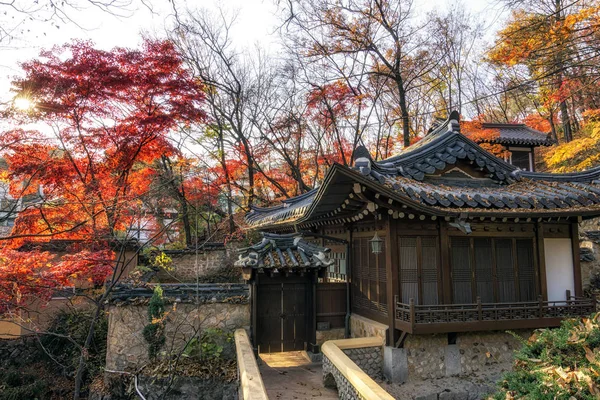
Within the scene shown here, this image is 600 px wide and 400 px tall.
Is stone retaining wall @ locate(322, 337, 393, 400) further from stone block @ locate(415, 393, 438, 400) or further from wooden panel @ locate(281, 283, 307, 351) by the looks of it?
wooden panel @ locate(281, 283, 307, 351)

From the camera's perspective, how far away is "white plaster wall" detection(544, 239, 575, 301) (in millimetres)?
10016

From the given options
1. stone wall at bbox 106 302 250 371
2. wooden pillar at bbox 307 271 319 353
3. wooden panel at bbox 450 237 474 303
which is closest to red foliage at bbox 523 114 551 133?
wooden panel at bbox 450 237 474 303

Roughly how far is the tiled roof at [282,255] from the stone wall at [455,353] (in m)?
2.89

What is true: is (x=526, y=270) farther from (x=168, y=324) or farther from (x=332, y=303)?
(x=168, y=324)

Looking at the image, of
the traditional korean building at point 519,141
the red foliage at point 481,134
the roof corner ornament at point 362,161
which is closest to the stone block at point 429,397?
the roof corner ornament at point 362,161

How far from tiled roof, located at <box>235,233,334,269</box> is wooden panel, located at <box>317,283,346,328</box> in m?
1.00

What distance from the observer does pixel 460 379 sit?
876 cm

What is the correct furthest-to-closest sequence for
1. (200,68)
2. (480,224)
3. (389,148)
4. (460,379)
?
(389,148)
(200,68)
(480,224)
(460,379)

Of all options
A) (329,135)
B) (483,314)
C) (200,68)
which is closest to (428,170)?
(483,314)

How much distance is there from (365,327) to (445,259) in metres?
2.60

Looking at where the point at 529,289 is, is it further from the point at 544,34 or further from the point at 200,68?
the point at 200,68

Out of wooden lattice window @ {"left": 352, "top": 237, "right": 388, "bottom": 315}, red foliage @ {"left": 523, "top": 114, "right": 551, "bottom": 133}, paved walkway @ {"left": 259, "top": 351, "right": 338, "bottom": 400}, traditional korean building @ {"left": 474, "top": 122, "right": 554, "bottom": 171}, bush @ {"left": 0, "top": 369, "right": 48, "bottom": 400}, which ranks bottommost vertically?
bush @ {"left": 0, "top": 369, "right": 48, "bottom": 400}

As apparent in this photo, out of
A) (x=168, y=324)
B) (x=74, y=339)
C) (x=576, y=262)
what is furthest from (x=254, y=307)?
(x=576, y=262)

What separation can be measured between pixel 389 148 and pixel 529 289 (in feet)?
53.1
